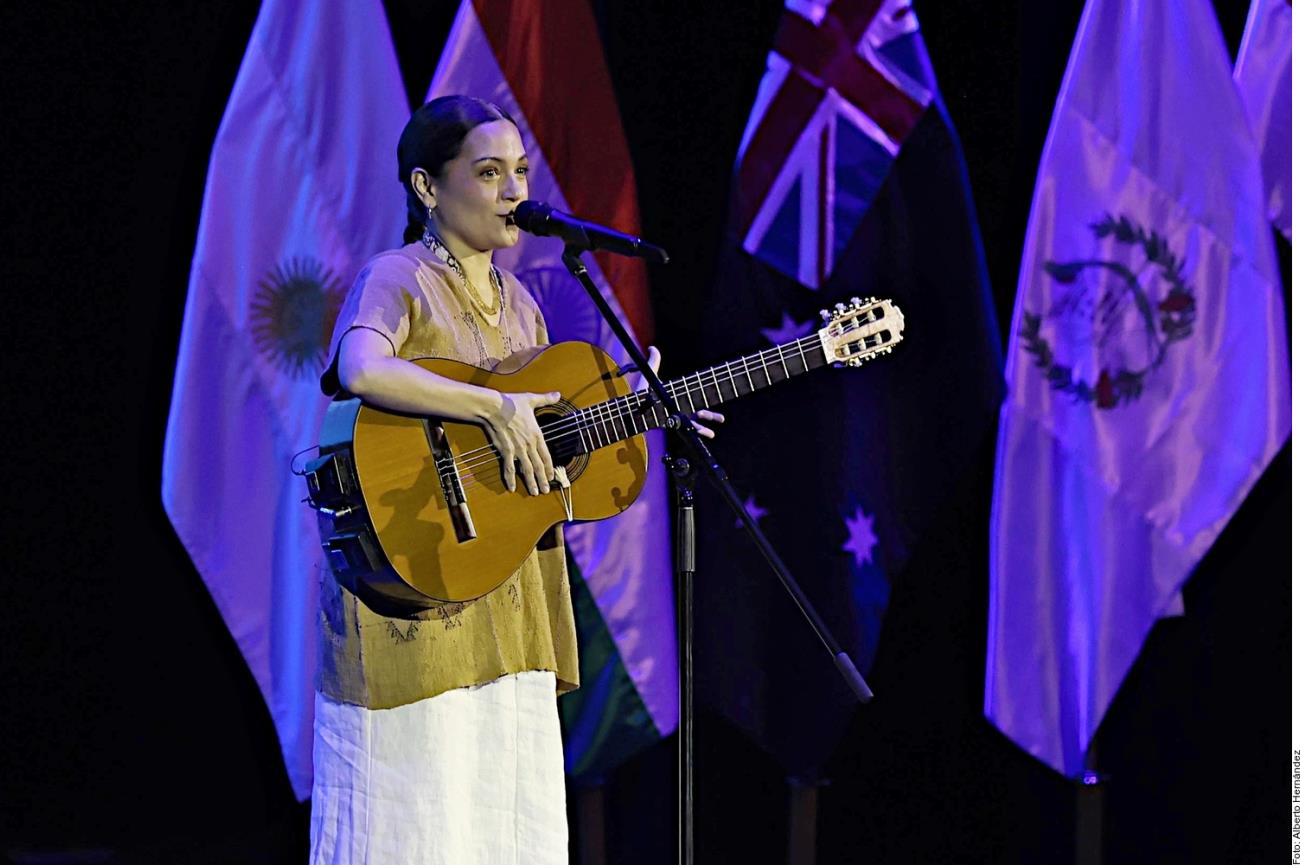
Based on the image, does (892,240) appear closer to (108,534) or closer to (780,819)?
(780,819)

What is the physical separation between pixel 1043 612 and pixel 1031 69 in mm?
1311

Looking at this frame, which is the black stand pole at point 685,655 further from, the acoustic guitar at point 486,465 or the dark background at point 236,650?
the dark background at point 236,650

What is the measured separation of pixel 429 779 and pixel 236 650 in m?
0.91

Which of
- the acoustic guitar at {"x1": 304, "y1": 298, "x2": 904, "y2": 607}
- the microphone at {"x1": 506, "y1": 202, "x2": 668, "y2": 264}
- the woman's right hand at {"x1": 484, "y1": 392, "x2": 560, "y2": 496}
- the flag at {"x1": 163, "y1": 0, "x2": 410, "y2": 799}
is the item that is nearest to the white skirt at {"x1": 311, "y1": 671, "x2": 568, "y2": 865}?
the acoustic guitar at {"x1": 304, "y1": 298, "x2": 904, "y2": 607}

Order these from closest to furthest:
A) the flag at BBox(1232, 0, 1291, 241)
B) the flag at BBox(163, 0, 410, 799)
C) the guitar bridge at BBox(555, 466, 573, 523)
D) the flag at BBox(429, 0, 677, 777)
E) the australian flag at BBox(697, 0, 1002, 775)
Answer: the guitar bridge at BBox(555, 466, 573, 523)
the flag at BBox(163, 0, 410, 799)
the flag at BBox(429, 0, 677, 777)
the australian flag at BBox(697, 0, 1002, 775)
the flag at BBox(1232, 0, 1291, 241)

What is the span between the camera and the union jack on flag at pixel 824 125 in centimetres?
311

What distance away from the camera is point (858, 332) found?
2482 millimetres

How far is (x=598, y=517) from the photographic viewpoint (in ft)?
7.95

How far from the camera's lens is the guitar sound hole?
7.79 feet

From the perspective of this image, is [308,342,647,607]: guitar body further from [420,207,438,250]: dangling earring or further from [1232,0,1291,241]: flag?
[1232,0,1291,241]: flag

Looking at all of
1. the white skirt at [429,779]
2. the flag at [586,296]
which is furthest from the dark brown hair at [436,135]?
the white skirt at [429,779]

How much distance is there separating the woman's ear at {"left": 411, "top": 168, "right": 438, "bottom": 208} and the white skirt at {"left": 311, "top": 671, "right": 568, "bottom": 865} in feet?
2.76

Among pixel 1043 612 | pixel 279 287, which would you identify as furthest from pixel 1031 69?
pixel 279 287

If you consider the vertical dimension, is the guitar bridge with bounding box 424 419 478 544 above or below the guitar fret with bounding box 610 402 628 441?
below
